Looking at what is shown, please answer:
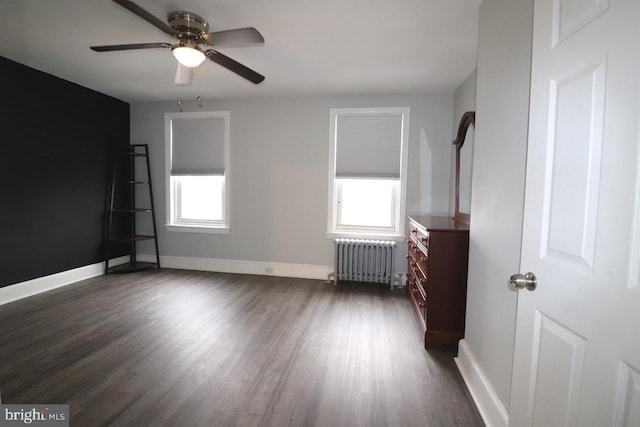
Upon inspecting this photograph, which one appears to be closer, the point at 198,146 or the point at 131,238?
the point at 131,238

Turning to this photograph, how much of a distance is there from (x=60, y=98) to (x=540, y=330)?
488 cm

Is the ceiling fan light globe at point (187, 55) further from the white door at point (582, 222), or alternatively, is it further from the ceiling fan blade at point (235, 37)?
the white door at point (582, 222)

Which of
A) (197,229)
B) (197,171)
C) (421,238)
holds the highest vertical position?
(197,171)

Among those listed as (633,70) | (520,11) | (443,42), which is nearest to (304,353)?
(633,70)

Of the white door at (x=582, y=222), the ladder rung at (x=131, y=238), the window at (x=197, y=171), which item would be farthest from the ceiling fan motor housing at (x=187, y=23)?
the ladder rung at (x=131, y=238)

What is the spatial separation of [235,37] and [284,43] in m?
0.76

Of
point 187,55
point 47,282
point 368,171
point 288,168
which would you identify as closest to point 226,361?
point 187,55

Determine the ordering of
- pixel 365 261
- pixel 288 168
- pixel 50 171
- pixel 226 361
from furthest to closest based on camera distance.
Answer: pixel 288 168 < pixel 365 261 < pixel 50 171 < pixel 226 361

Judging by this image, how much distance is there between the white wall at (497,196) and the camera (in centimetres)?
140

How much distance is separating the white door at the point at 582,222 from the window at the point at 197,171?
3.87 meters

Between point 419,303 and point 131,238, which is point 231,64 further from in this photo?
point 131,238

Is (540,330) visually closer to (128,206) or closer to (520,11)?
(520,11)

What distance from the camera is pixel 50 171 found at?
3.33 m

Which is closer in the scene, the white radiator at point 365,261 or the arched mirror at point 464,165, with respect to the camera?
the arched mirror at point 464,165
